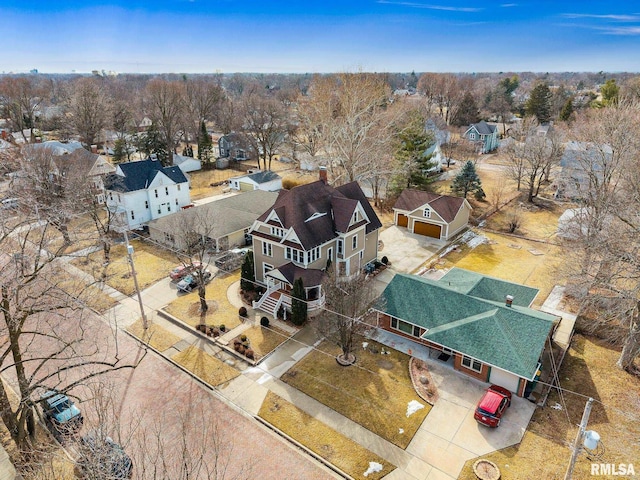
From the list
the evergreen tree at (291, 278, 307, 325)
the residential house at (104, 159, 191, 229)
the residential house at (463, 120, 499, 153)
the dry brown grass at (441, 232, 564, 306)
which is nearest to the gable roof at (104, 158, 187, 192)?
the residential house at (104, 159, 191, 229)

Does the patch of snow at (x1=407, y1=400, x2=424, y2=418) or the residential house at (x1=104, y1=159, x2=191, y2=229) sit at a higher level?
the residential house at (x1=104, y1=159, x2=191, y2=229)

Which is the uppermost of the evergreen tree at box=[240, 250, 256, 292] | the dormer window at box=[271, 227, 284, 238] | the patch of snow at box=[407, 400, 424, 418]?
the dormer window at box=[271, 227, 284, 238]

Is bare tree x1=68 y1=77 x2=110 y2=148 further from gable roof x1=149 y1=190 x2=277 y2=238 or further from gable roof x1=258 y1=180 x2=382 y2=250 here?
gable roof x1=258 y1=180 x2=382 y2=250

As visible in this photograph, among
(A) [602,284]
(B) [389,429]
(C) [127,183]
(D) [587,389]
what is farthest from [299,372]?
(C) [127,183]

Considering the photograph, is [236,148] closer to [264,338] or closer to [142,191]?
[142,191]

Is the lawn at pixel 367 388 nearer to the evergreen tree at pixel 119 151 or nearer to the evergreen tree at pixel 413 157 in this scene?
the evergreen tree at pixel 413 157

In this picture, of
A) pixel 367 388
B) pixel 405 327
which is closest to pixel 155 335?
pixel 367 388
